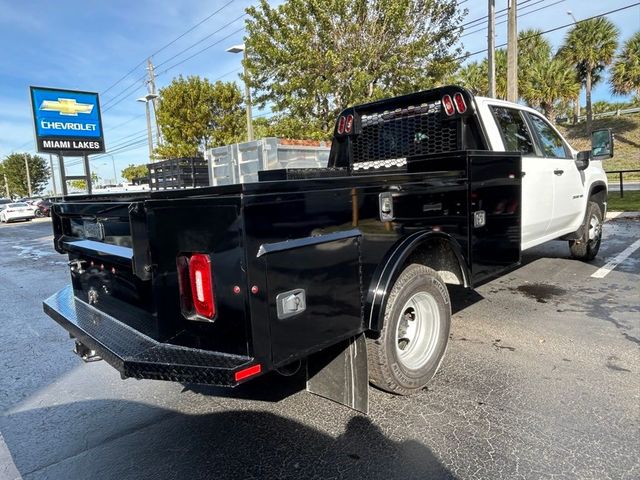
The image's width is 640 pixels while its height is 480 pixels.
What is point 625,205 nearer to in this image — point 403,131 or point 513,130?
point 513,130

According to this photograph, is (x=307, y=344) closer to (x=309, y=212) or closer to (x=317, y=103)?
(x=309, y=212)

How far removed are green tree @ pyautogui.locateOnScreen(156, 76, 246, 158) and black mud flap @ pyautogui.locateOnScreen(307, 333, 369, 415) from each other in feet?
65.2

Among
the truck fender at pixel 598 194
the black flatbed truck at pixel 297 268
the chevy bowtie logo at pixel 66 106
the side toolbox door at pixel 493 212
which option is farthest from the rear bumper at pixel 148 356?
the chevy bowtie logo at pixel 66 106

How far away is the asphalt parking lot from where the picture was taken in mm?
A: 2510

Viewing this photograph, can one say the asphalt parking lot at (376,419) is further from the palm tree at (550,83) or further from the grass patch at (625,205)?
the palm tree at (550,83)

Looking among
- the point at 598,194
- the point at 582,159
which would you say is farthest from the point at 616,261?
the point at 582,159

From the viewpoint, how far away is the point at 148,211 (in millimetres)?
2402

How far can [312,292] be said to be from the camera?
7.67ft

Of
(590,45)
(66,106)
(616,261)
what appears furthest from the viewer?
(590,45)

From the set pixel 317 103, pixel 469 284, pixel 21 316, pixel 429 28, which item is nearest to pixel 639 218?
pixel 429 28

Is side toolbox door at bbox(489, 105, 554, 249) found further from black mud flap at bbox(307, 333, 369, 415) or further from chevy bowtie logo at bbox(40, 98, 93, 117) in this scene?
chevy bowtie logo at bbox(40, 98, 93, 117)

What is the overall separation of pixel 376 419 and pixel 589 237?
5.20 metres

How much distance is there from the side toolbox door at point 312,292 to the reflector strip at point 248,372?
0.32 feet

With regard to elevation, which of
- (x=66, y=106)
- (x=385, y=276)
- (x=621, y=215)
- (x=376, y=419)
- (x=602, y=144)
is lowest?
(x=376, y=419)
